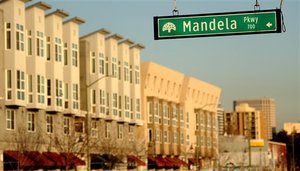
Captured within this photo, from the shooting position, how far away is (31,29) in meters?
58.4

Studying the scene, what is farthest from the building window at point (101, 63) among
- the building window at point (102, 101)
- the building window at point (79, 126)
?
the building window at point (79, 126)

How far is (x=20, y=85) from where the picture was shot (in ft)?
A: 185

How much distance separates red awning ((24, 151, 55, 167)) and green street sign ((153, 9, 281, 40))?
33.6 metres

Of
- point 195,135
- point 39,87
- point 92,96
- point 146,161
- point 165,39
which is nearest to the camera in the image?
point 165,39

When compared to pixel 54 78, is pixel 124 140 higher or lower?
lower

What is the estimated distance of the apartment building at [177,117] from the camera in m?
85.4

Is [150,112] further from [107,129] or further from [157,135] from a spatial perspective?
[107,129]

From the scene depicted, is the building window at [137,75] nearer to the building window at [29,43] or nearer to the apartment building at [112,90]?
the apartment building at [112,90]

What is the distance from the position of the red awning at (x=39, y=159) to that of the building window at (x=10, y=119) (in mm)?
2431

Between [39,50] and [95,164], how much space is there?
680 inches

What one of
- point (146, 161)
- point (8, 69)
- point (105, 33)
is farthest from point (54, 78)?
point (146, 161)

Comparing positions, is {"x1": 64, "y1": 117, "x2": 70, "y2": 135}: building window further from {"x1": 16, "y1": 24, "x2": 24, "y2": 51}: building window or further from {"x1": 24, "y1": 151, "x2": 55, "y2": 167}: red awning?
{"x1": 16, "y1": 24, "x2": 24, "y2": 51}: building window

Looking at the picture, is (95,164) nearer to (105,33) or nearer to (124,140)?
(124,140)

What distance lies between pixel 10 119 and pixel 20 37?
6201 millimetres
